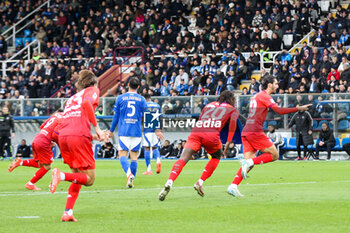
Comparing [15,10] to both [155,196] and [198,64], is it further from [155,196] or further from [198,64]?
[155,196]

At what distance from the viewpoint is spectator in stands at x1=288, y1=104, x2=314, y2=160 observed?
1107 inches

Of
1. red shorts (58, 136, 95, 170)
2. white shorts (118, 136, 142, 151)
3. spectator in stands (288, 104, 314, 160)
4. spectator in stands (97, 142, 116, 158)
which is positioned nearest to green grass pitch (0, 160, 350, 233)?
red shorts (58, 136, 95, 170)

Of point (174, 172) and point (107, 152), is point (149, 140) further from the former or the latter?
point (107, 152)

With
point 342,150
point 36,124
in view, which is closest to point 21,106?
point 36,124

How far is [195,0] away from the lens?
4028 centimetres

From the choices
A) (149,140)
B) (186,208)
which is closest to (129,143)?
(186,208)

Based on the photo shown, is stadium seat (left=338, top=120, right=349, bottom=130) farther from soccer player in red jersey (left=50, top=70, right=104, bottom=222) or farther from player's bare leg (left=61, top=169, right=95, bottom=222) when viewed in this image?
player's bare leg (left=61, top=169, right=95, bottom=222)

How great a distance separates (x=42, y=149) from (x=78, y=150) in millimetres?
5688

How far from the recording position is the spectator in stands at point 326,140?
90.6ft

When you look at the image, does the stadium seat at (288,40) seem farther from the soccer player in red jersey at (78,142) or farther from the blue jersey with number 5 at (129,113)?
the soccer player in red jersey at (78,142)

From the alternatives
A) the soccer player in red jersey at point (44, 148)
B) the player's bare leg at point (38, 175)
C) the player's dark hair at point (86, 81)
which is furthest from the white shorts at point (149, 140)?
the player's dark hair at point (86, 81)

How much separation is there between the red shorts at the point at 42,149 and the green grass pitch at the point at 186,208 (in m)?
0.67

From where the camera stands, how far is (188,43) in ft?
117

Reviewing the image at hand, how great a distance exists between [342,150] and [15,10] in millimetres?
26577
